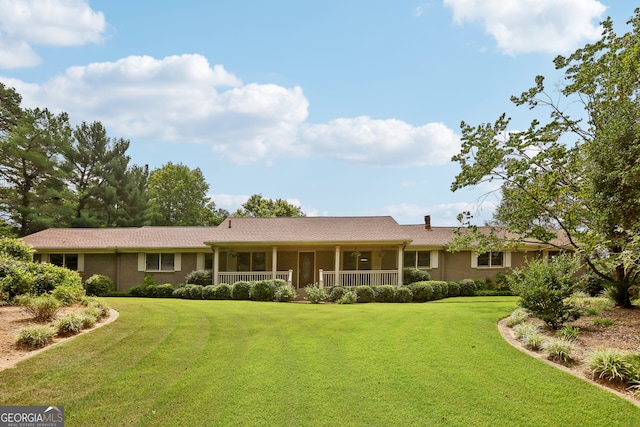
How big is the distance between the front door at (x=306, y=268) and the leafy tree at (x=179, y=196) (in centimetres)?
2807

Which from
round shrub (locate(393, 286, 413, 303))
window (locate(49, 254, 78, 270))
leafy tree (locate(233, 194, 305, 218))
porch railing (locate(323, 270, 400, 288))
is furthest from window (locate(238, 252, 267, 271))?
leafy tree (locate(233, 194, 305, 218))

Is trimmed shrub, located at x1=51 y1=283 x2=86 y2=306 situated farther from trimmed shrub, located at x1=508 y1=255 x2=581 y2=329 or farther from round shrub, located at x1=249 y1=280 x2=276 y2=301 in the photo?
trimmed shrub, located at x1=508 y1=255 x2=581 y2=329

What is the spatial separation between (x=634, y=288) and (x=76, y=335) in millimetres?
19654

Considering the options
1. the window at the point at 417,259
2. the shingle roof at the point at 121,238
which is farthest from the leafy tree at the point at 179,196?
the window at the point at 417,259

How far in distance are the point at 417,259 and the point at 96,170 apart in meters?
29.1

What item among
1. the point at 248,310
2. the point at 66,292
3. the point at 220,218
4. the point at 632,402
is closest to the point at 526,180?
the point at 632,402

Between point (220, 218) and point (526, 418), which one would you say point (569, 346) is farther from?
point (220, 218)

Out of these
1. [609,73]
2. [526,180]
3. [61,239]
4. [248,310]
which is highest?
[609,73]

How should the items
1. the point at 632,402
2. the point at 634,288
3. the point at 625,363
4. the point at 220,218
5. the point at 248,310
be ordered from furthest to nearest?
the point at 220,218, the point at 634,288, the point at 248,310, the point at 625,363, the point at 632,402

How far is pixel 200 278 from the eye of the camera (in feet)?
73.7

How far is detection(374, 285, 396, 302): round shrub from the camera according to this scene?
19906 millimetres

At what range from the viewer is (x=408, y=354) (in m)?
8.74
